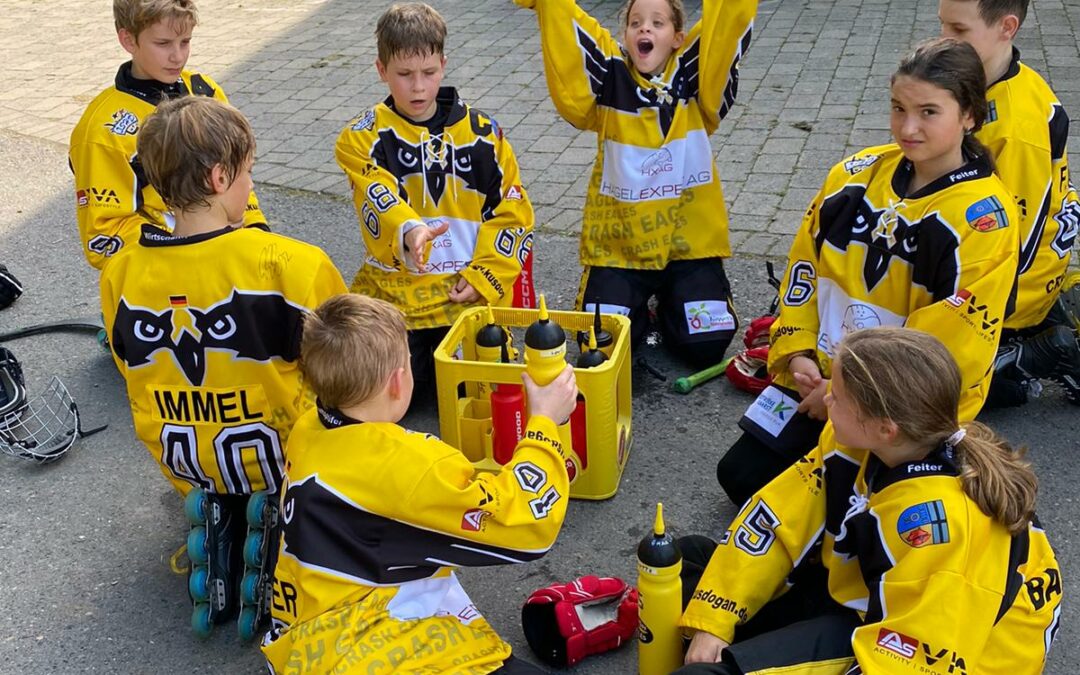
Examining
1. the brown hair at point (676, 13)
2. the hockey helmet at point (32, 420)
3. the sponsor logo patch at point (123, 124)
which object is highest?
the brown hair at point (676, 13)

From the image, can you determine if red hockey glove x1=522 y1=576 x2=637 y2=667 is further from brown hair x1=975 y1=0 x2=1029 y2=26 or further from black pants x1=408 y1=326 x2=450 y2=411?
brown hair x1=975 y1=0 x2=1029 y2=26

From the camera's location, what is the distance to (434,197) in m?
4.76

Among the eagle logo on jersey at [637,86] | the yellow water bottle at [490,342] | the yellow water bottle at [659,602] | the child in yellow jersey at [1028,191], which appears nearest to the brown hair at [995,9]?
the child in yellow jersey at [1028,191]

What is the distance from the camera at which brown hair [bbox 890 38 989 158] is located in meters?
3.44

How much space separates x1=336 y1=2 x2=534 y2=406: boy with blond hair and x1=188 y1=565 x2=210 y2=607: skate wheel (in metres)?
1.47

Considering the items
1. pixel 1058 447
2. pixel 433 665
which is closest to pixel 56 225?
pixel 433 665

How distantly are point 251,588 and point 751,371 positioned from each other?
2.22 metres

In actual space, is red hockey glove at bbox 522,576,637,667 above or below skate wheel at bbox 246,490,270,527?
below

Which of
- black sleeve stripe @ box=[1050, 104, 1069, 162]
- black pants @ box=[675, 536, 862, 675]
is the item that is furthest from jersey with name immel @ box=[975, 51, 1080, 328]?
black pants @ box=[675, 536, 862, 675]

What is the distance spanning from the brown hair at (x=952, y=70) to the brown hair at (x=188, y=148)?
2.06 meters

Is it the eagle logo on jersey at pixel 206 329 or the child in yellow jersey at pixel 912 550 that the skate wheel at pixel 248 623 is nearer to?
the eagle logo on jersey at pixel 206 329

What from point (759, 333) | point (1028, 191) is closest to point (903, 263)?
point (1028, 191)

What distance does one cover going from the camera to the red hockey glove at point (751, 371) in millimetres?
4672

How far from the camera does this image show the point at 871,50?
865 cm
